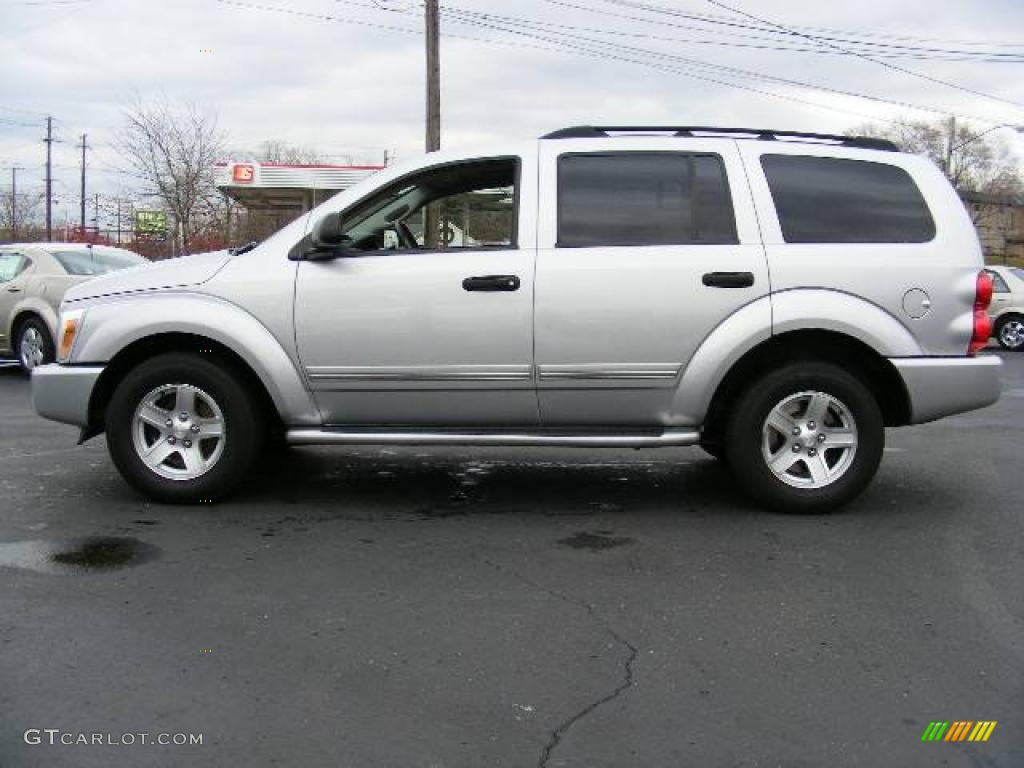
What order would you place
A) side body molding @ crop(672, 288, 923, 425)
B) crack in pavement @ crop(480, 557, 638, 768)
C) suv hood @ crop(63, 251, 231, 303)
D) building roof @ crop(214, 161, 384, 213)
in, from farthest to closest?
building roof @ crop(214, 161, 384, 213), suv hood @ crop(63, 251, 231, 303), side body molding @ crop(672, 288, 923, 425), crack in pavement @ crop(480, 557, 638, 768)

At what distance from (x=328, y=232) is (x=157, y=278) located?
100cm

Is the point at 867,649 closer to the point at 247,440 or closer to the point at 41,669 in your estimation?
the point at 41,669

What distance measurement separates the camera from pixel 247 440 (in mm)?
5301

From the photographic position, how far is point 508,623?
3.76 metres

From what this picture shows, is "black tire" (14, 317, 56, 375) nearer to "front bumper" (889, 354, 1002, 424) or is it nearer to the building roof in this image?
"front bumper" (889, 354, 1002, 424)

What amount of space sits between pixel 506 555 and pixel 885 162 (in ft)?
9.65

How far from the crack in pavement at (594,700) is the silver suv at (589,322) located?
41.5 inches

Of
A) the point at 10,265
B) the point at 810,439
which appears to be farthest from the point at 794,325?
the point at 10,265

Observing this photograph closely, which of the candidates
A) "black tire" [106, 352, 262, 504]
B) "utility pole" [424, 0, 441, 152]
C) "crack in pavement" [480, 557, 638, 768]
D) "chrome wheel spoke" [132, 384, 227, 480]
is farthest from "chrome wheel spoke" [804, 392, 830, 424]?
"utility pole" [424, 0, 441, 152]

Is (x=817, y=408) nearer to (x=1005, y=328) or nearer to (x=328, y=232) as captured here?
(x=328, y=232)

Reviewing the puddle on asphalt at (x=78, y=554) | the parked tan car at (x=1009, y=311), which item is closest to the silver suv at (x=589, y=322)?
the puddle on asphalt at (x=78, y=554)

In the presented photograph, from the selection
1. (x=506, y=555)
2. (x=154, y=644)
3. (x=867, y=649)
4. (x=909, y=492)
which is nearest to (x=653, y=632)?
(x=867, y=649)

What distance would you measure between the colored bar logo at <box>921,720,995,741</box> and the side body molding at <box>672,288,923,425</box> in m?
2.39

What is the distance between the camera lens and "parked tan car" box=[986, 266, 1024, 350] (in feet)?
58.1
